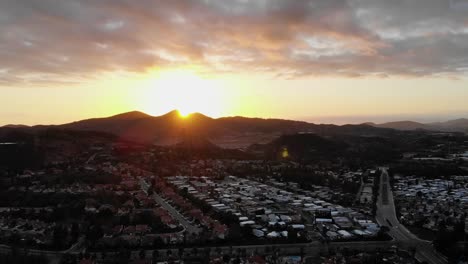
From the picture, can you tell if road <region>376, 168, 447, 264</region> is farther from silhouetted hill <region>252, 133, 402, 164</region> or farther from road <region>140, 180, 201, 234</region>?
silhouetted hill <region>252, 133, 402, 164</region>

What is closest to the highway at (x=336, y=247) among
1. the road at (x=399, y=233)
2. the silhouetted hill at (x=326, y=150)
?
the road at (x=399, y=233)

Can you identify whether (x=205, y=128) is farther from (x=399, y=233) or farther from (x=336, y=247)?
(x=336, y=247)

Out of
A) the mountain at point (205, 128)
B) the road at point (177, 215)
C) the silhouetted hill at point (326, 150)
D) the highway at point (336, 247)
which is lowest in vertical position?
the highway at point (336, 247)

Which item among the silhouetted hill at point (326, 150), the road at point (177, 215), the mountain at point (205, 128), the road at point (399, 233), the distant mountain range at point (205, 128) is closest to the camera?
the road at point (399, 233)

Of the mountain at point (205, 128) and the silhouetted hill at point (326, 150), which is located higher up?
the mountain at point (205, 128)

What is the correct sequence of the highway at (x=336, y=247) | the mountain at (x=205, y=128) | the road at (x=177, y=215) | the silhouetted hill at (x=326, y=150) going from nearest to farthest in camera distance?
the highway at (x=336, y=247), the road at (x=177, y=215), the silhouetted hill at (x=326, y=150), the mountain at (x=205, y=128)

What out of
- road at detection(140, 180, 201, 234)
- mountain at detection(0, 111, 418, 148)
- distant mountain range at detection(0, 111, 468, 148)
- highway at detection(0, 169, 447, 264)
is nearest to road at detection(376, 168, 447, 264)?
highway at detection(0, 169, 447, 264)

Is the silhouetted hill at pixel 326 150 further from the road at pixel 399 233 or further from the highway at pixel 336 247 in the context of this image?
the highway at pixel 336 247

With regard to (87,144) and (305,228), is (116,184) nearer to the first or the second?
(305,228)

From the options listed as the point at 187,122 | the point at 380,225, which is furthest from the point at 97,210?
the point at 187,122
